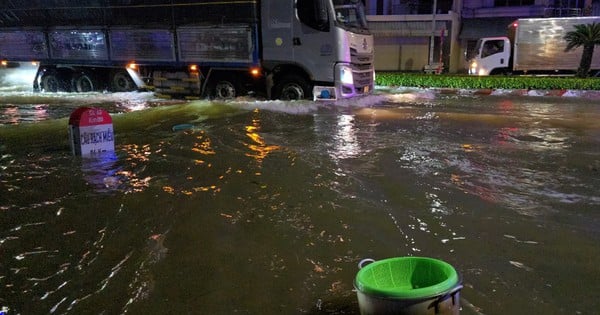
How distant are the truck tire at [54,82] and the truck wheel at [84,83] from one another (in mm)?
476

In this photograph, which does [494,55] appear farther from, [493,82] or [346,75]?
[346,75]

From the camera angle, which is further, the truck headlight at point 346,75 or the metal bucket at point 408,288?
the truck headlight at point 346,75

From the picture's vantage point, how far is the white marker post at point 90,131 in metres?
7.12

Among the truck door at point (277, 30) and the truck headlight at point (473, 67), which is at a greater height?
the truck door at point (277, 30)

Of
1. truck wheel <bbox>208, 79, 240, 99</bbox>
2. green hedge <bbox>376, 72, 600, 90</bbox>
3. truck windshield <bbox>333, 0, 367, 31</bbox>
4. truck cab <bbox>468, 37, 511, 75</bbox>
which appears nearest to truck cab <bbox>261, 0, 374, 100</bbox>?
truck windshield <bbox>333, 0, 367, 31</bbox>

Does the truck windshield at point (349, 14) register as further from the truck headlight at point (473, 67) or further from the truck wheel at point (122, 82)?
the truck headlight at point (473, 67)

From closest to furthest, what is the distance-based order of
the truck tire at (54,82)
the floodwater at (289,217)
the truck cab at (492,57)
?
1. the floodwater at (289,217)
2. the truck tire at (54,82)
3. the truck cab at (492,57)

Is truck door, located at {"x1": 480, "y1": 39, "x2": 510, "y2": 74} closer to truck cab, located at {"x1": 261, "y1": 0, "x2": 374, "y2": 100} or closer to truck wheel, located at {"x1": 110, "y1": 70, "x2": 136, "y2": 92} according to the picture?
truck cab, located at {"x1": 261, "y1": 0, "x2": 374, "y2": 100}

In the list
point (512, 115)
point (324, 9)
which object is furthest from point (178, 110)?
point (512, 115)

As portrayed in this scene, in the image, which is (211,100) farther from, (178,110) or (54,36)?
(54,36)

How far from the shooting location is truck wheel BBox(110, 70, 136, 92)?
1534cm

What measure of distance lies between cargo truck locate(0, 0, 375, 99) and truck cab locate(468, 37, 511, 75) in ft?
38.7

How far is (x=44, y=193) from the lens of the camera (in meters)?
5.71

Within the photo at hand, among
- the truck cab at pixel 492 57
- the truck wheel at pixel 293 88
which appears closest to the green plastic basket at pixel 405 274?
the truck wheel at pixel 293 88
